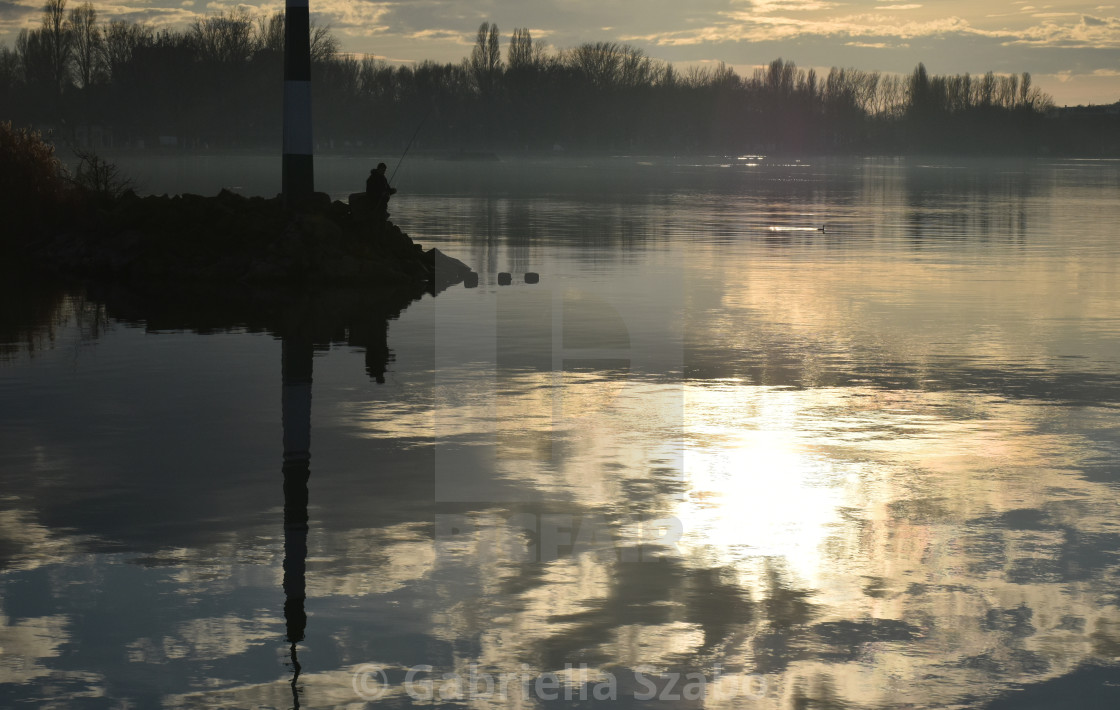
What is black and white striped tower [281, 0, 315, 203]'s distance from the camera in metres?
28.5

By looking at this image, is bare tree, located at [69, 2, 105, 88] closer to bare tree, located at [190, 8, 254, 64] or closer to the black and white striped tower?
bare tree, located at [190, 8, 254, 64]

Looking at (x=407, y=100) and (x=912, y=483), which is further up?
(x=407, y=100)

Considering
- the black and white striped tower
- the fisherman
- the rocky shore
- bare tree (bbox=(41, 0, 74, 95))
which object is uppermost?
bare tree (bbox=(41, 0, 74, 95))

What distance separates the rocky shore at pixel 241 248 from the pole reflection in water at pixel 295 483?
7954mm

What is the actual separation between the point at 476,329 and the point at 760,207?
123 ft

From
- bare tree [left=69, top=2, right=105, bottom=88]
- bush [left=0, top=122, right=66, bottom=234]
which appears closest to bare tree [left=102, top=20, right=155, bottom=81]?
bare tree [left=69, top=2, right=105, bottom=88]

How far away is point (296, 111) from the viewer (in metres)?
28.7

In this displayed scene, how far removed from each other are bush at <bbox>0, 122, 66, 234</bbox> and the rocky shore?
149cm

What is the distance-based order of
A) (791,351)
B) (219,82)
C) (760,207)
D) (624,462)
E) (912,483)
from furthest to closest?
(219,82) → (760,207) → (791,351) → (624,462) → (912,483)

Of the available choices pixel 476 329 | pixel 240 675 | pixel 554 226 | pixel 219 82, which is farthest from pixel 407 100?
pixel 240 675

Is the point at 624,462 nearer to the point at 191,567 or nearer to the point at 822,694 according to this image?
the point at 191,567

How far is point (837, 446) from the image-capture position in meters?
11.4

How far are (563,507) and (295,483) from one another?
209 centimetres

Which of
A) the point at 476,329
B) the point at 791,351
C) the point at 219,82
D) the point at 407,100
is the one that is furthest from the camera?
the point at 407,100
